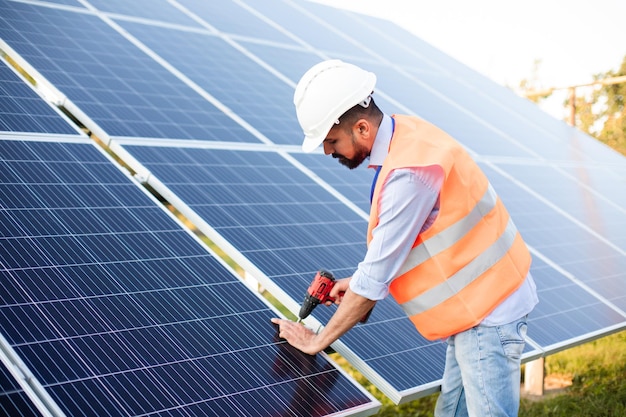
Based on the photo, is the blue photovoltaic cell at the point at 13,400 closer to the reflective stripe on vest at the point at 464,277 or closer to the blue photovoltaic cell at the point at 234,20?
the reflective stripe on vest at the point at 464,277

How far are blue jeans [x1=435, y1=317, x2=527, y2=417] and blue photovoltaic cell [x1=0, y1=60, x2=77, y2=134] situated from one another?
3.27 meters

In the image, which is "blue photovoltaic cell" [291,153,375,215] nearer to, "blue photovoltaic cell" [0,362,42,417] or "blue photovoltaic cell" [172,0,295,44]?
"blue photovoltaic cell" [172,0,295,44]

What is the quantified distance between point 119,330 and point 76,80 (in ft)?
11.3

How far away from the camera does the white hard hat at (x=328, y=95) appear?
4.20 metres

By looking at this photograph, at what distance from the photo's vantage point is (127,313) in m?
4.39

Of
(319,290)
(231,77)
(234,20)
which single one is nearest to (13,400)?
(319,290)

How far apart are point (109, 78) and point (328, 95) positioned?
375cm

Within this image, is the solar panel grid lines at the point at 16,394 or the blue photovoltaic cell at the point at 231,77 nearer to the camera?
the solar panel grid lines at the point at 16,394

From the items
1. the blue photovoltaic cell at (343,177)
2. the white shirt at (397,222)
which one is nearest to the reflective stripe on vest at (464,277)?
the white shirt at (397,222)

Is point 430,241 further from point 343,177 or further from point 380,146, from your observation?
point 343,177

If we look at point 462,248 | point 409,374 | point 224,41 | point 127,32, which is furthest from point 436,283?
point 224,41

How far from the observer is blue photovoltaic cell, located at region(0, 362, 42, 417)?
11.2 ft

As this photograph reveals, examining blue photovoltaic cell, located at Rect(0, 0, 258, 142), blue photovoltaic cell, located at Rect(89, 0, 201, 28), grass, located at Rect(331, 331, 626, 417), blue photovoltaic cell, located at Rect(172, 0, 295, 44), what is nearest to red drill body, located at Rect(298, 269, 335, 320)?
blue photovoltaic cell, located at Rect(0, 0, 258, 142)

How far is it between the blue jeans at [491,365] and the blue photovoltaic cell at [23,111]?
327 cm
